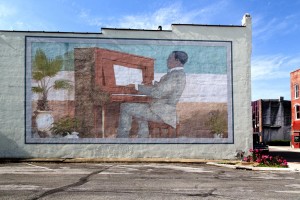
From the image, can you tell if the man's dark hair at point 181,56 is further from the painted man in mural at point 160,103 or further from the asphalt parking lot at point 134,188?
the asphalt parking lot at point 134,188

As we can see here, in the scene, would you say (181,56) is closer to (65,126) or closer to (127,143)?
(127,143)

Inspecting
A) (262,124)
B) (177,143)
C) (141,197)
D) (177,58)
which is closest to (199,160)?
(177,143)

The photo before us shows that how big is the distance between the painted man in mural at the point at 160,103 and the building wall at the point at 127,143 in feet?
3.74

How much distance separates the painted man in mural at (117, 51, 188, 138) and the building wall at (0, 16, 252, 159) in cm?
114

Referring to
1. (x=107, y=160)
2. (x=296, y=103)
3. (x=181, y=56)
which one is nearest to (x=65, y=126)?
(x=107, y=160)

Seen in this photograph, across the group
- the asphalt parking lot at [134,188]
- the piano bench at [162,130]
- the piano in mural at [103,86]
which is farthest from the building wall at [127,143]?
the asphalt parking lot at [134,188]

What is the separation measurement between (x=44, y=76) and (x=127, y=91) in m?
5.35

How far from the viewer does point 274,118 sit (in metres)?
67.9

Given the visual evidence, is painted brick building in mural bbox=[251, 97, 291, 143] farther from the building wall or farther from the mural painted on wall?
the mural painted on wall

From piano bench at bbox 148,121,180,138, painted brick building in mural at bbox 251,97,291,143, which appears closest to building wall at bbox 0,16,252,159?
piano bench at bbox 148,121,180,138

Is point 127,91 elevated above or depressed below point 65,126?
above

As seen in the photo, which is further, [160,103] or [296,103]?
[296,103]

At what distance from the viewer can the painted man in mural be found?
23.2 metres

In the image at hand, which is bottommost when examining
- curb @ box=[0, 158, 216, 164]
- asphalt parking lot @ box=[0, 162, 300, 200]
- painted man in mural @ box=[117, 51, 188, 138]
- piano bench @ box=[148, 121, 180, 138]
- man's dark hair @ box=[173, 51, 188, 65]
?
curb @ box=[0, 158, 216, 164]
